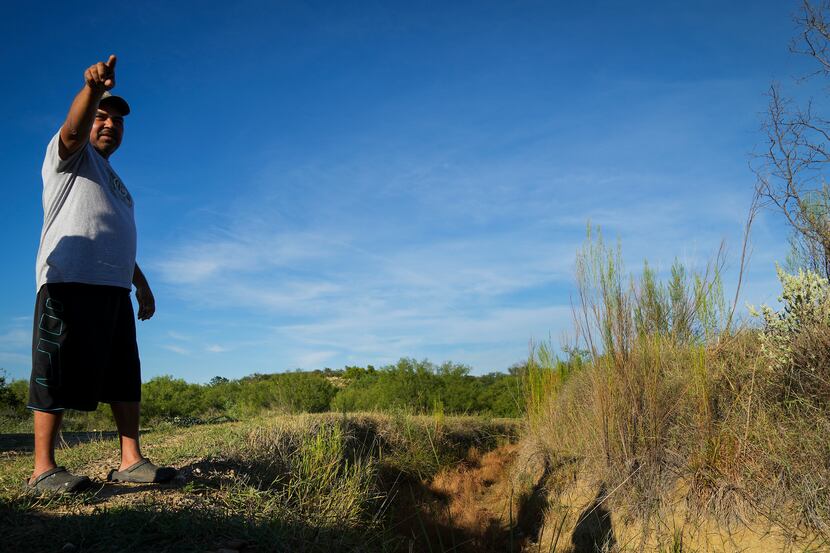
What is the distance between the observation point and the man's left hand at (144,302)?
450 centimetres

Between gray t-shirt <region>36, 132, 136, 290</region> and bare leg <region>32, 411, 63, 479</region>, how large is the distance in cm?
81

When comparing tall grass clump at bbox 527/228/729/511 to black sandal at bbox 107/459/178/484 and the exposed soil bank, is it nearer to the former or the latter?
the exposed soil bank

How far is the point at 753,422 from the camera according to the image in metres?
5.04

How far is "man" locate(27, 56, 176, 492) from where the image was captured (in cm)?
346

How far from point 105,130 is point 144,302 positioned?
1331 millimetres

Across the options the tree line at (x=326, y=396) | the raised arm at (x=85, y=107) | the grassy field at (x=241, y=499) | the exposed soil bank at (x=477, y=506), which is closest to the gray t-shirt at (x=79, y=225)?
the raised arm at (x=85, y=107)

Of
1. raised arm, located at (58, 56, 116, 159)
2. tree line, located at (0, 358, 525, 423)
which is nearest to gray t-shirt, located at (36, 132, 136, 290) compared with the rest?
raised arm, located at (58, 56, 116, 159)

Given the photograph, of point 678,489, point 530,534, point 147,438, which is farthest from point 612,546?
point 147,438

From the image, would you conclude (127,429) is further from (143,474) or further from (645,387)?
(645,387)

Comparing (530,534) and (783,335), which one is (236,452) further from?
(783,335)

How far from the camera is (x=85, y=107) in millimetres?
3293

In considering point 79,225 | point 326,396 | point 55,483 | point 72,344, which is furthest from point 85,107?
point 326,396

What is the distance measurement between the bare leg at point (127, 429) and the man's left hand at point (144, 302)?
83cm

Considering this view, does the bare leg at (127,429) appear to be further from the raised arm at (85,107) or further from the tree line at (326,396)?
the tree line at (326,396)
